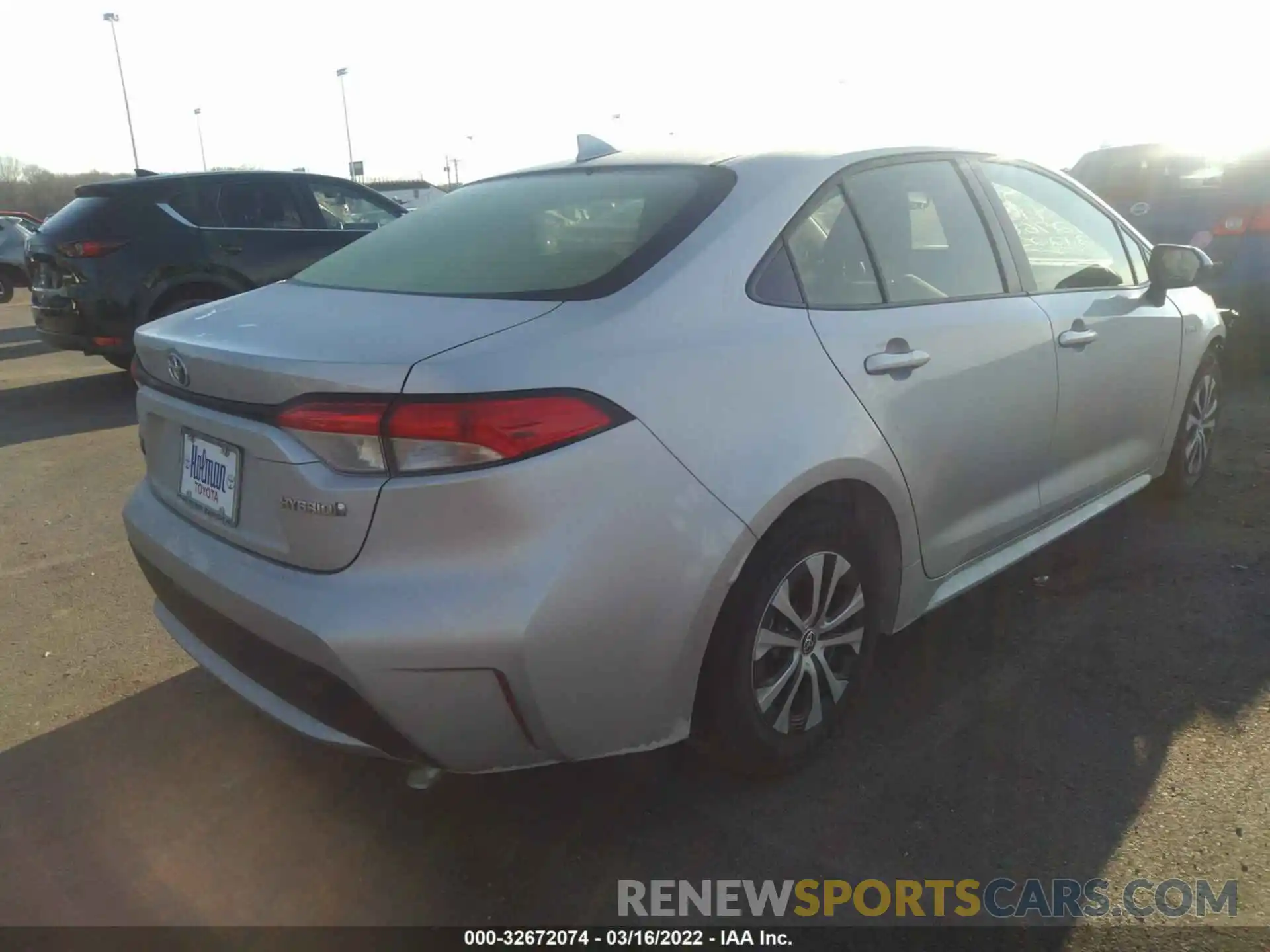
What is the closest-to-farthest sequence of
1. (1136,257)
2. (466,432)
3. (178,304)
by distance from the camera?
(466,432) < (1136,257) < (178,304)

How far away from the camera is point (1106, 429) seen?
3592mm

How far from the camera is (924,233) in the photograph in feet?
9.62

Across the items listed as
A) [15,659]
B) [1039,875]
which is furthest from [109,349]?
[1039,875]

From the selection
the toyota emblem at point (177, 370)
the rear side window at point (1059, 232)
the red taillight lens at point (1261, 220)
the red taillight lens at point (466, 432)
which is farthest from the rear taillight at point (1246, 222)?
the toyota emblem at point (177, 370)

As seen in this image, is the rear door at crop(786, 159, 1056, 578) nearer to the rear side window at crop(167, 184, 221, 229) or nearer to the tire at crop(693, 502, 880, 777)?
the tire at crop(693, 502, 880, 777)

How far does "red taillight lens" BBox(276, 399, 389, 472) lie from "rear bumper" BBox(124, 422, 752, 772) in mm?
89

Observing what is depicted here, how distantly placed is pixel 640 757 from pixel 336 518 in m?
1.22

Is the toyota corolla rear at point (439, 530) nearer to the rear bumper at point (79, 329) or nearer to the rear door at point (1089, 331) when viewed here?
the rear door at point (1089, 331)

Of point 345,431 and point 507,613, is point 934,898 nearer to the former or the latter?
point 507,613

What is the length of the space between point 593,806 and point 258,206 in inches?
276

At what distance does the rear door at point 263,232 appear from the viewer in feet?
25.2

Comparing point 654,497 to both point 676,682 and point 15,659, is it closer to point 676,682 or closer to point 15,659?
point 676,682

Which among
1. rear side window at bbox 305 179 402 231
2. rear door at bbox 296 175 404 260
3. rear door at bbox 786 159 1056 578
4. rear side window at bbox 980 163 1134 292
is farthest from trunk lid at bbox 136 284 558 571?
rear side window at bbox 305 179 402 231

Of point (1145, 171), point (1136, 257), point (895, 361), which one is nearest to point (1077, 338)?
point (1136, 257)
